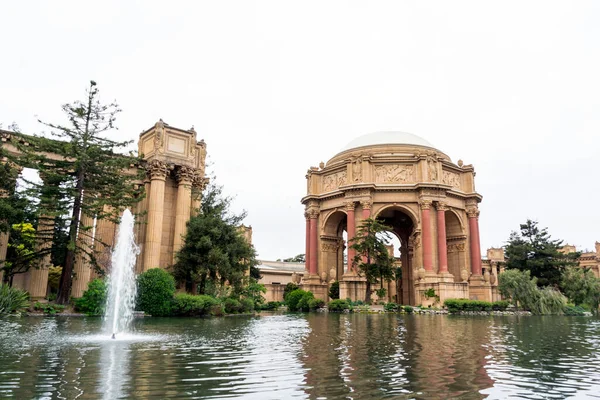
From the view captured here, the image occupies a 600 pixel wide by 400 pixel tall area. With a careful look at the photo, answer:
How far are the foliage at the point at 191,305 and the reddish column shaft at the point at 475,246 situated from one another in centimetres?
3121

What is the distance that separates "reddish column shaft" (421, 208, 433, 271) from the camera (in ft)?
129

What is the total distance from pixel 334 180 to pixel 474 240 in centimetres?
1524

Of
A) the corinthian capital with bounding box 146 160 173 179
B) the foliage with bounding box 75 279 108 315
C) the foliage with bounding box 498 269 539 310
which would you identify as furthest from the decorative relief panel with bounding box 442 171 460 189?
the foliage with bounding box 75 279 108 315

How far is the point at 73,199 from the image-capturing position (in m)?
20.7

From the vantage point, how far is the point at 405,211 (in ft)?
141

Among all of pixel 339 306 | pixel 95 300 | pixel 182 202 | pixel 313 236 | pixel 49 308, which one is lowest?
pixel 339 306

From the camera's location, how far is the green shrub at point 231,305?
23.4 m

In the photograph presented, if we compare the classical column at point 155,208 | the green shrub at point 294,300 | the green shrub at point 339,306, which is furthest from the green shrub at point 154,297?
the green shrub at point 294,300

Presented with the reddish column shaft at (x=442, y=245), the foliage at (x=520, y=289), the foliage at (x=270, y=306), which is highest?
the reddish column shaft at (x=442, y=245)

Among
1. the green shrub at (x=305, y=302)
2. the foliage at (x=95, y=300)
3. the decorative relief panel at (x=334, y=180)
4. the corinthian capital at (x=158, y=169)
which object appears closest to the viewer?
the foliage at (x=95, y=300)

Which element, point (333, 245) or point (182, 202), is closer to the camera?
point (182, 202)

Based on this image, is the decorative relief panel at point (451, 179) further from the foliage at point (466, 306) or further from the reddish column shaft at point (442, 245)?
the foliage at point (466, 306)

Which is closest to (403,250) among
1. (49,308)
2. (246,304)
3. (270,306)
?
(270,306)

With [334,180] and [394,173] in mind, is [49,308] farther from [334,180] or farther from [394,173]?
[394,173]
